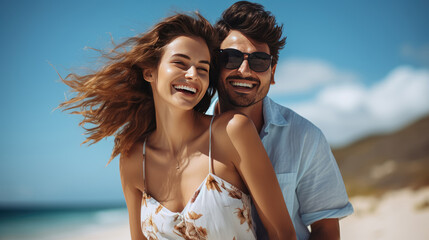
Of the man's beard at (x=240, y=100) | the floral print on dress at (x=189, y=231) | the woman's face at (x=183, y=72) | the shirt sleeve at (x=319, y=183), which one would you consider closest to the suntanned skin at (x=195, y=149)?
the woman's face at (x=183, y=72)

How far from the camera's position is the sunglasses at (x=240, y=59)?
286 cm

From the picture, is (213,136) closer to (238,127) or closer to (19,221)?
(238,127)

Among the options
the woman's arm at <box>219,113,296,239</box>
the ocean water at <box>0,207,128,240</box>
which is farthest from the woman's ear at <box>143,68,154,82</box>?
the ocean water at <box>0,207,128,240</box>

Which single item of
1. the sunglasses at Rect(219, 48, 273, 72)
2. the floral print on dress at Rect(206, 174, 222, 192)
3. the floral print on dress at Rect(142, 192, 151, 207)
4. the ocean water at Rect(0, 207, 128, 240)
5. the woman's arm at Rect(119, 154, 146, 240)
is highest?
the ocean water at Rect(0, 207, 128, 240)

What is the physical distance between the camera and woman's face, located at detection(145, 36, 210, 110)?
238 cm

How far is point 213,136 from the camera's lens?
2.46 m

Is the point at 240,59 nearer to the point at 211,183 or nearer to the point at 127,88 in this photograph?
the point at 127,88

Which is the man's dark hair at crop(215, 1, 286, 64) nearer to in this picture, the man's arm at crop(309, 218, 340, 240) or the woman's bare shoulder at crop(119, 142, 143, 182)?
the woman's bare shoulder at crop(119, 142, 143, 182)

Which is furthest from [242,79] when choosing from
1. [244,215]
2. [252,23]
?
[244,215]

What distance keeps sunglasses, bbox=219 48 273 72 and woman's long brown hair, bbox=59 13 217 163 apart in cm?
18

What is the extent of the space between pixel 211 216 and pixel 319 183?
1117 millimetres

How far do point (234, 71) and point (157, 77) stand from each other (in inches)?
24.6

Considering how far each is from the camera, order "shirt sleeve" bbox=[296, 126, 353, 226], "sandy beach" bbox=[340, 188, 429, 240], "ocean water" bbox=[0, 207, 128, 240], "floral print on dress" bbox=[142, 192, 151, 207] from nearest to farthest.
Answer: "floral print on dress" bbox=[142, 192, 151, 207], "shirt sleeve" bbox=[296, 126, 353, 226], "sandy beach" bbox=[340, 188, 429, 240], "ocean water" bbox=[0, 207, 128, 240]

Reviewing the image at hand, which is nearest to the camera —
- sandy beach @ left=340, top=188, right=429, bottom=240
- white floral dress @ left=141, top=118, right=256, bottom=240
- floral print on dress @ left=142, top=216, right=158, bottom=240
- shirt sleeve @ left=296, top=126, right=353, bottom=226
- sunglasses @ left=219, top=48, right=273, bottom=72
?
white floral dress @ left=141, top=118, right=256, bottom=240
